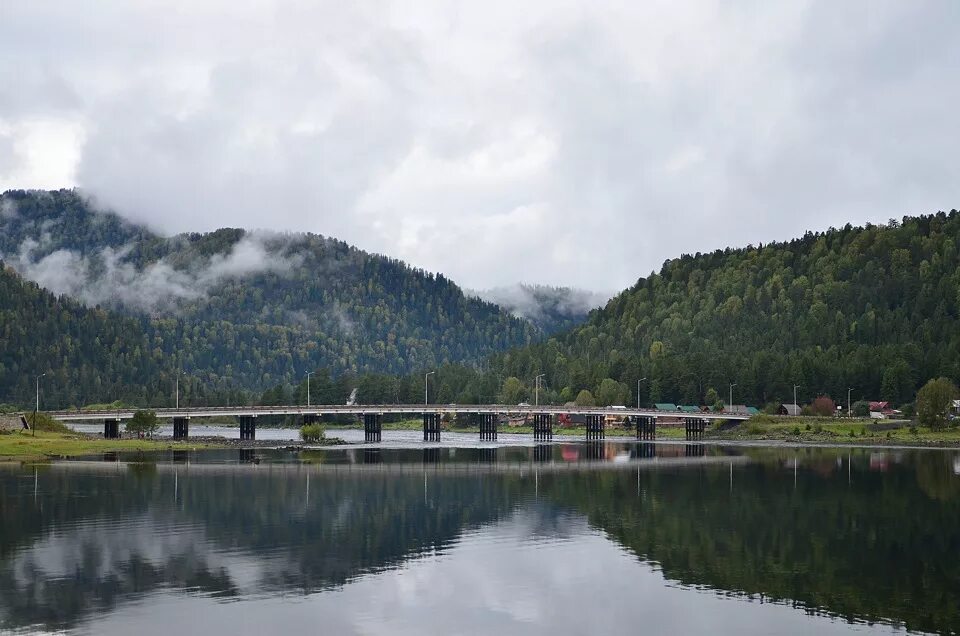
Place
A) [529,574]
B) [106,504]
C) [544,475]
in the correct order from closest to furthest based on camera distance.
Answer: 1. [529,574]
2. [106,504]
3. [544,475]

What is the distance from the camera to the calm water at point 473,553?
45.3 metres

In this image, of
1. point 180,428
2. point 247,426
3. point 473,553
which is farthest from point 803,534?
point 247,426

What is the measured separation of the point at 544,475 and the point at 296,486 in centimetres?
2930

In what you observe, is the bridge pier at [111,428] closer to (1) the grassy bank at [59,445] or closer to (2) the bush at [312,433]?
(1) the grassy bank at [59,445]

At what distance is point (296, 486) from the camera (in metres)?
97.6

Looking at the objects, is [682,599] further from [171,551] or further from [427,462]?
[427,462]

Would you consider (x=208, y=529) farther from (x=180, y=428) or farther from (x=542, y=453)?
(x=180, y=428)

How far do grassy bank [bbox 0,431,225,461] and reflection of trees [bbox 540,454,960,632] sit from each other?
60.1 metres

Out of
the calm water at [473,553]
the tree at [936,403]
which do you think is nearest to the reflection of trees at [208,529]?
the calm water at [473,553]

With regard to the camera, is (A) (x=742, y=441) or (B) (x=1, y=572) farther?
(A) (x=742, y=441)

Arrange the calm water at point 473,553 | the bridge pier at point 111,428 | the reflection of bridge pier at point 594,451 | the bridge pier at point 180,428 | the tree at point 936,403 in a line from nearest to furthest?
the calm water at point 473,553 < the reflection of bridge pier at point 594,451 < the bridge pier at point 111,428 < the tree at point 936,403 < the bridge pier at point 180,428

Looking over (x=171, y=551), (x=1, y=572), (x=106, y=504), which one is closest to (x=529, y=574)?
(x=171, y=551)

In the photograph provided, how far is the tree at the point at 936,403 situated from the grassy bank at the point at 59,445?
11633cm

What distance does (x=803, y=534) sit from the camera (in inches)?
2707
